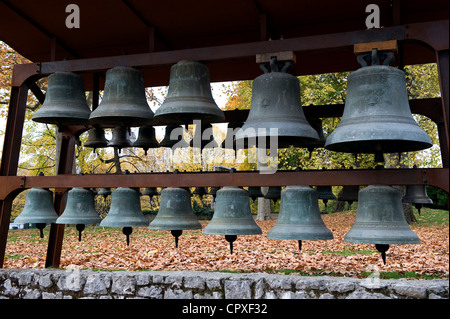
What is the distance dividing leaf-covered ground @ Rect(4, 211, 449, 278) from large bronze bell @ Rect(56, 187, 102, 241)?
3.67 m

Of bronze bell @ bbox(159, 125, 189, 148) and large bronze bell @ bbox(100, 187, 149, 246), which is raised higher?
bronze bell @ bbox(159, 125, 189, 148)

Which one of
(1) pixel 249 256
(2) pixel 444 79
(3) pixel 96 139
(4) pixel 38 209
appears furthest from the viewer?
(1) pixel 249 256

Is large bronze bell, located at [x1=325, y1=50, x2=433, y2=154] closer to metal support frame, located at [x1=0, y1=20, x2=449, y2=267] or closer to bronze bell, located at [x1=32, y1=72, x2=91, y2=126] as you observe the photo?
metal support frame, located at [x1=0, y1=20, x2=449, y2=267]

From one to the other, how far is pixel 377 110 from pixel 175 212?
90.4 inches

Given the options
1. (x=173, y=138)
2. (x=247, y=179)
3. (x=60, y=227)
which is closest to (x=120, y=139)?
(x=173, y=138)

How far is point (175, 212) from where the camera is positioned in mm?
4582

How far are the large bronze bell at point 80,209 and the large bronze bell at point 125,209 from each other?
1.07ft

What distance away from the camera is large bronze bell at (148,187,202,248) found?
14.8 ft

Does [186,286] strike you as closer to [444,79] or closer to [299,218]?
[299,218]

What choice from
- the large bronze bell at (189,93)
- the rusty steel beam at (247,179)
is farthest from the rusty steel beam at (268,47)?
the rusty steel beam at (247,179)

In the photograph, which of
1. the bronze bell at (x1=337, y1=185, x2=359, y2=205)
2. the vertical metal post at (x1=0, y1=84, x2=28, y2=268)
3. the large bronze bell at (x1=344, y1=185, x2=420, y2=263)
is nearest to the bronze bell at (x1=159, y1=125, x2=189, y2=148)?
the vertical metal post at (x1=0, y1=84, x2=28, y2=268)
